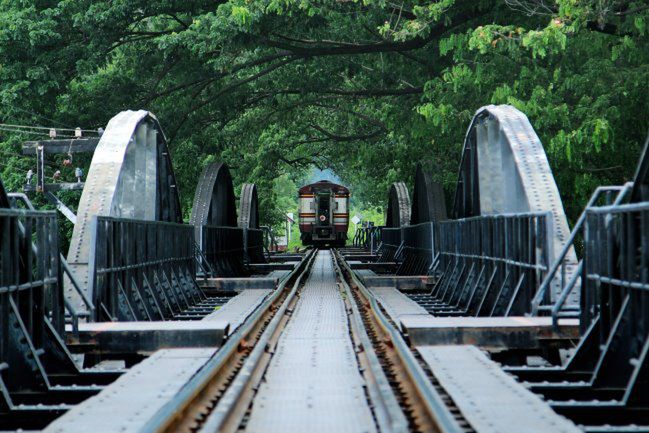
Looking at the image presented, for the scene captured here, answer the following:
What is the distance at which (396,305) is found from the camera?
528 inches

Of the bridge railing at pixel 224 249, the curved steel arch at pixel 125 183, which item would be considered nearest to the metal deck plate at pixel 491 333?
the curved steel arch at pixel 125 183

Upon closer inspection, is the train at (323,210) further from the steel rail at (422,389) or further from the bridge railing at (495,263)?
the steel rail at (422,389)

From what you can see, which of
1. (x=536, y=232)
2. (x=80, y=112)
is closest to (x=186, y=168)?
(x=80, y=112)

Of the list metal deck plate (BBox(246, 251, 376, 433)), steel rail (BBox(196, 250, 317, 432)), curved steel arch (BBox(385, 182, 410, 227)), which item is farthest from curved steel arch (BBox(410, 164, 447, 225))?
steel rail (BBox(196, 250, 317, 432))

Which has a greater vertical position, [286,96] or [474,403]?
[286,96]

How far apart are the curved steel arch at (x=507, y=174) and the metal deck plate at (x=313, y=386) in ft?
8.56

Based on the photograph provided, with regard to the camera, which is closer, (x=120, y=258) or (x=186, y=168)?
(x=120, y=258)

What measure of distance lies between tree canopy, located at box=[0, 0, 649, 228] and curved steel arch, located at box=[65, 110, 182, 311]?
424 cm

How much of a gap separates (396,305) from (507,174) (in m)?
2.45

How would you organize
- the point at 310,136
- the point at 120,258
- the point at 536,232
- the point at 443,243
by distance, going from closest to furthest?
the point at 536,232
the point at 120,258
the point at 443,243
the point at 310,136

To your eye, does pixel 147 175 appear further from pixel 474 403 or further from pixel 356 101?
pixel 356 101

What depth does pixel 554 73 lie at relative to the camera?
17.3 m

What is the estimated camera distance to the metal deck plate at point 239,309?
11.5 m

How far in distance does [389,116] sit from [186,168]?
8.47 m
